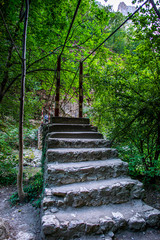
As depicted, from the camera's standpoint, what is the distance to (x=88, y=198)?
5.49ft

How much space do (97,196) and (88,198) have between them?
0.13 m

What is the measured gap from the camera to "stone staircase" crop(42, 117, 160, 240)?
1372mm

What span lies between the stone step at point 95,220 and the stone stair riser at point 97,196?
0.19 feet

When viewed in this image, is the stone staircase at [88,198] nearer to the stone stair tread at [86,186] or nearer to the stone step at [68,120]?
the stone stair tread at [86,186]

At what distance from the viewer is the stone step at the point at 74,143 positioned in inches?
95.3

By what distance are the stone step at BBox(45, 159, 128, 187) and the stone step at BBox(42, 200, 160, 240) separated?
0.37 m

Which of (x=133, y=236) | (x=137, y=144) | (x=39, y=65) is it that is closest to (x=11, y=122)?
(x=39, y=65)

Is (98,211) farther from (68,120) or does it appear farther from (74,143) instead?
(68,120)

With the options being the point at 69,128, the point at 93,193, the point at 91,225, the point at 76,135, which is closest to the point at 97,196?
the point at 93,193

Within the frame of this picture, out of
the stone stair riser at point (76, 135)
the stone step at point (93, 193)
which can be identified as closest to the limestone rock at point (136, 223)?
the stone step at point (93, 193)

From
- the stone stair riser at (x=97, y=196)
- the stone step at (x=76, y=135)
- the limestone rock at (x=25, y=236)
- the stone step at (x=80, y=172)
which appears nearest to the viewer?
the limestone rock at (x=25, y=236)

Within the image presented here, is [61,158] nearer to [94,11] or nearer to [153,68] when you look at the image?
[153,68]

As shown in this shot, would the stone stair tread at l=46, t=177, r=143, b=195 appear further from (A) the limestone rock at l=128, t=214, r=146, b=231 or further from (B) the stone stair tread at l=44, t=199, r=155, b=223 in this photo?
(A) the limestone rock at l=128, t=214, r=146, b=231

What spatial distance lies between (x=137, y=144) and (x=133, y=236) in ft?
6.16
